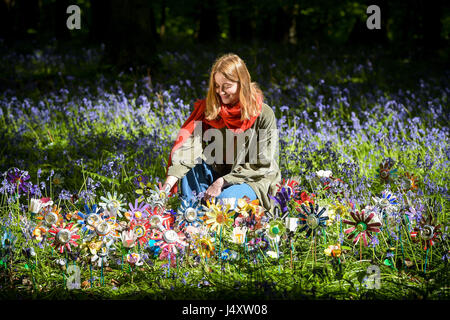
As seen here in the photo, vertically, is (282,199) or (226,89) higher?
(226,89)

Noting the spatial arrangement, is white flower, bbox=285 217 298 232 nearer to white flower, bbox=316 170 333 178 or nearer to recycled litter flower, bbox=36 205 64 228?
white flower, bbox=316 170 333 178

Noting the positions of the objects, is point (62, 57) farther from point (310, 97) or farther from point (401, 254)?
point (401, 254)

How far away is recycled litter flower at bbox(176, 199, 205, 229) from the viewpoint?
8.43 feet

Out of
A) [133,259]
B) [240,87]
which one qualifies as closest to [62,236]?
[133,259]

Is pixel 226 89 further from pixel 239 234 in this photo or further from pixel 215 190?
pixel 239 234

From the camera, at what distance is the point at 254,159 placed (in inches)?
128

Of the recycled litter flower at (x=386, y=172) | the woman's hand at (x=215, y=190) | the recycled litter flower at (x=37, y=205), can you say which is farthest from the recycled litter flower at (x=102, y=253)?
the recycled litter flower at (x=386, y=172)

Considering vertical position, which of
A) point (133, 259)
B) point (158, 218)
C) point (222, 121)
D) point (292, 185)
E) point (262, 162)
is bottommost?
point (133, 259)

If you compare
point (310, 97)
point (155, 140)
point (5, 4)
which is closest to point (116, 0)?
point (310, 97)

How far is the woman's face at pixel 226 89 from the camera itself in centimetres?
312

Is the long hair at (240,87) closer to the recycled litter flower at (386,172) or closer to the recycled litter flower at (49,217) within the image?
the recycled litter flower at (386,172)

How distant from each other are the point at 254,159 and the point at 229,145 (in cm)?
27

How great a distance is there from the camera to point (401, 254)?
9.41 ft

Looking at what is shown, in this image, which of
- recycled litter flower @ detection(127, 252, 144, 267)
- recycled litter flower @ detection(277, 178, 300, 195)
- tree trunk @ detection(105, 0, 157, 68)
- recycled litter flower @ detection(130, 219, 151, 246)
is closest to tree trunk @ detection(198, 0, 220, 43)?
tree trunk @ detection(105, 0, 157, 68)
